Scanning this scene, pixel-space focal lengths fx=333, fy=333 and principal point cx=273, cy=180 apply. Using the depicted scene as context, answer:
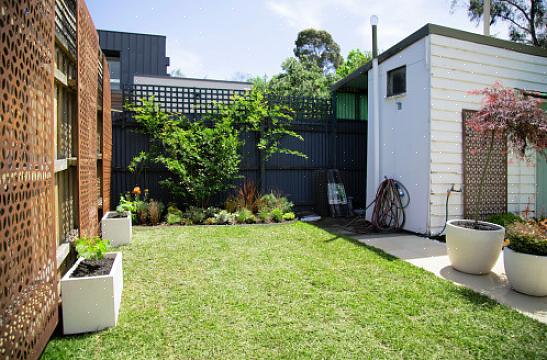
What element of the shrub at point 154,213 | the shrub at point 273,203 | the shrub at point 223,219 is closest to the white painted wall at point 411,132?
the shrub at point 273,203

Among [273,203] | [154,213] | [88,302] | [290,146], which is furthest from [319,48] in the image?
[88,302]

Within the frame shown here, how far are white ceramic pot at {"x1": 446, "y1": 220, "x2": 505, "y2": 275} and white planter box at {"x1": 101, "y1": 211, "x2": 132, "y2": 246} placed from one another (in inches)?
150

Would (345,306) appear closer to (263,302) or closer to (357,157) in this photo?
(263,302)

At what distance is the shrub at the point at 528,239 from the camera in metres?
2.69

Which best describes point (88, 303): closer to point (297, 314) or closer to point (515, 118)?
point (297, 314)

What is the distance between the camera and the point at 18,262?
155 cm

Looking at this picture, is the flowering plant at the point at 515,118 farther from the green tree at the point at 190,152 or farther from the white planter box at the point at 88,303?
the green tree at the point at 190,152

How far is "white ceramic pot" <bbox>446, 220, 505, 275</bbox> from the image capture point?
317 cm

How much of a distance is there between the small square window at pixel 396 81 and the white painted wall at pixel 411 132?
2.9 inches

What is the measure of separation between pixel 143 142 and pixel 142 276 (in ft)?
12.5

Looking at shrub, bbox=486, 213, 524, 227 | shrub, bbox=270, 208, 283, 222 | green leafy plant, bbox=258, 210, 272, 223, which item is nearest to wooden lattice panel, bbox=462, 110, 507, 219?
shrub, bbox=486, 213, 524, 227

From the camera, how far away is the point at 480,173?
17.1 feet

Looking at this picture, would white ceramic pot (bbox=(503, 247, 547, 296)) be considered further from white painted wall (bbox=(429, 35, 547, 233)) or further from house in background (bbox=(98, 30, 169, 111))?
house in background (bbox=(98, 30, 169, 111))

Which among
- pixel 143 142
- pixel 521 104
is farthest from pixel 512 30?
pixel 143 142
